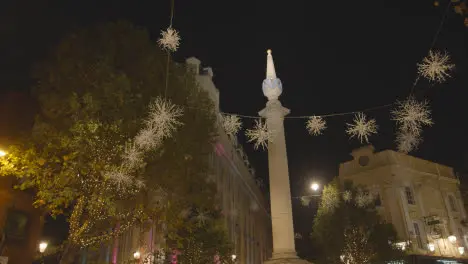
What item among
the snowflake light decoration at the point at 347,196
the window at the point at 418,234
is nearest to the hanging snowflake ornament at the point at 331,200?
the snowflake light decoration at the point at 347,196

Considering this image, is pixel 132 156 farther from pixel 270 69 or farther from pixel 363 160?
pixel 363 160

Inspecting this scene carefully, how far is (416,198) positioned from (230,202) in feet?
59.7

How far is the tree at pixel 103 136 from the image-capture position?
13.2 meters

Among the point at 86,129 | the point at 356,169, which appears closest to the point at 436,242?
the point at 356,169

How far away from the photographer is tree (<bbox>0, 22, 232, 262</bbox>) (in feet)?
43.4

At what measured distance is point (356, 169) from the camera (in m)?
41.6

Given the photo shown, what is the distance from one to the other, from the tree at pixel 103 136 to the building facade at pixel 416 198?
27.2 m

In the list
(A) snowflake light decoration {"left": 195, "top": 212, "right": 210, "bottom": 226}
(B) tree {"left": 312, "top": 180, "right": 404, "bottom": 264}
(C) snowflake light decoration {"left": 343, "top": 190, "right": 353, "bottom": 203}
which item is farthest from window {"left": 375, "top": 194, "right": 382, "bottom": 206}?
(A) snowflake light decoration {"left": 195, "top": 212, "right": 210, "bottom": 226}

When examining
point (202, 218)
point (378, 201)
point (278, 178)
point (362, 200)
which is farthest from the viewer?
point (378, 201)

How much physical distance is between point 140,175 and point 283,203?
23.9ft

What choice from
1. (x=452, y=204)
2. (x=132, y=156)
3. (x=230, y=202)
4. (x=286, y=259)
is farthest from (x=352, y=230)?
(x=132, y=156)

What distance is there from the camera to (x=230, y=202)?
37.4 metres

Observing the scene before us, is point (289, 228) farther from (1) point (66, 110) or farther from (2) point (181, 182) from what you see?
(1) point (66, 110)

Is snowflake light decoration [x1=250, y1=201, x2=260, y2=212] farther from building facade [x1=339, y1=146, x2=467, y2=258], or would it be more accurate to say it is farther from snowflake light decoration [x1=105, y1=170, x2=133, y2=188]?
snowflake light decoration [x1=105, y1=170, x2=133, y2=188]
